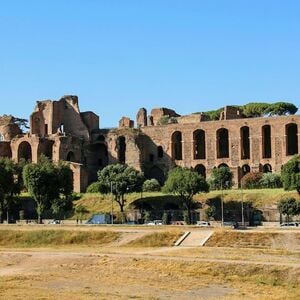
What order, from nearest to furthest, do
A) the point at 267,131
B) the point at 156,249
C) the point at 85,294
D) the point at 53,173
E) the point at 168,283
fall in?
1. the point at 85,294
2. the point at 168,283
3. the point at 156,249
4. the point at 53,173
5. the point at 267,131

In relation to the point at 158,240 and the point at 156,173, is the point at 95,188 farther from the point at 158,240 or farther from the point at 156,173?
the point at 158,240

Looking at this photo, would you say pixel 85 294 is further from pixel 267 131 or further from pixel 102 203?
pixel 267 131

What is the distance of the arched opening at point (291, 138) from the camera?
82938 mm

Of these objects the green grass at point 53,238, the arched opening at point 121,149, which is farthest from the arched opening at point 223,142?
the green grass at point 53,238

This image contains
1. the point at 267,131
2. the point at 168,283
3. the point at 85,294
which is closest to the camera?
the point at 85,294

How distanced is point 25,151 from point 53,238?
44.6m

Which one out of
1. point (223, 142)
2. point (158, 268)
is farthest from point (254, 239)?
point (223, 142)

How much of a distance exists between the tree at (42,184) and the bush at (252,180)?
73.9 feet

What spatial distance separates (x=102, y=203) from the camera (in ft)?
232

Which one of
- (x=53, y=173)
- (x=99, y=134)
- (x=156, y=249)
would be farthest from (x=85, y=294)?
(x=99, y=134)

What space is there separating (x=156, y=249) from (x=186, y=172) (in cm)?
2573

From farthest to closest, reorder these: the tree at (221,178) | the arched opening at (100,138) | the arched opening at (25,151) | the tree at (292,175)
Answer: the arched opening at (100,138)
the arched opening at (25,151)
the tree at (221,178)
the tree at (292,175)

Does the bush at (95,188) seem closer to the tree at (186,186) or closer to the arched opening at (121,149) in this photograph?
the tree at (186,186)

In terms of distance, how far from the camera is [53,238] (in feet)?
156
